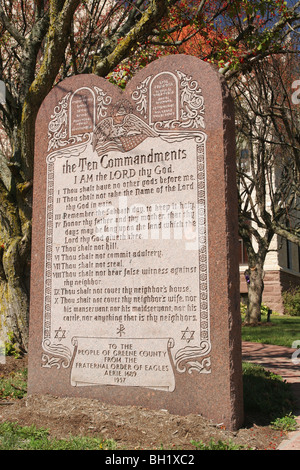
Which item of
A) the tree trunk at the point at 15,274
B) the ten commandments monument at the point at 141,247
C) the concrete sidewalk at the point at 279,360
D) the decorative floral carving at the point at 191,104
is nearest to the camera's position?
the ten commandments monument at the point at 141,247

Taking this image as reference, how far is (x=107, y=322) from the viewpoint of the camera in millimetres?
5031

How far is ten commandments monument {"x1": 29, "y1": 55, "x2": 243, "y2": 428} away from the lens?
457 centimetres

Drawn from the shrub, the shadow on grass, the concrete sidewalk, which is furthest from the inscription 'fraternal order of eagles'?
the shrub

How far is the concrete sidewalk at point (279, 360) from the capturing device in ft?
20.3

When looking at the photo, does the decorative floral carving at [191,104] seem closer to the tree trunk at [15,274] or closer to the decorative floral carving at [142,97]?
the decorative floral carving at [142,97]

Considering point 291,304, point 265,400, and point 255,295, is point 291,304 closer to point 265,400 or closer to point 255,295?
point 255,295

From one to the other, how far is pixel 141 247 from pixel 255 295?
1116cm

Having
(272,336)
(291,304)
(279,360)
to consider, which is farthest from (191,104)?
(291,304)

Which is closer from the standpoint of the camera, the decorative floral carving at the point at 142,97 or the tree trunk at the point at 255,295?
the decorative floral carving at the point at 142,97

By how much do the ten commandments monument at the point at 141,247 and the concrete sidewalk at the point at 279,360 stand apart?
1.22 m

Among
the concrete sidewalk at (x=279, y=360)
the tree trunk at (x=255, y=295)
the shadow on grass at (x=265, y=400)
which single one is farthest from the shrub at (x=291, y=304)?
the shadow on grass at (x=265, y=400)

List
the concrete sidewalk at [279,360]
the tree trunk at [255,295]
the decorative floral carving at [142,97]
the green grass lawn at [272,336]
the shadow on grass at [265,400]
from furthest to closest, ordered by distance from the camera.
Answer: the tree trunk at [255,295] → the green grass lawn at [272,336] → the concrete sidewalk at [279,360] → the decorative floral carving at [142,97] → the shadow on grass at [265,400]
